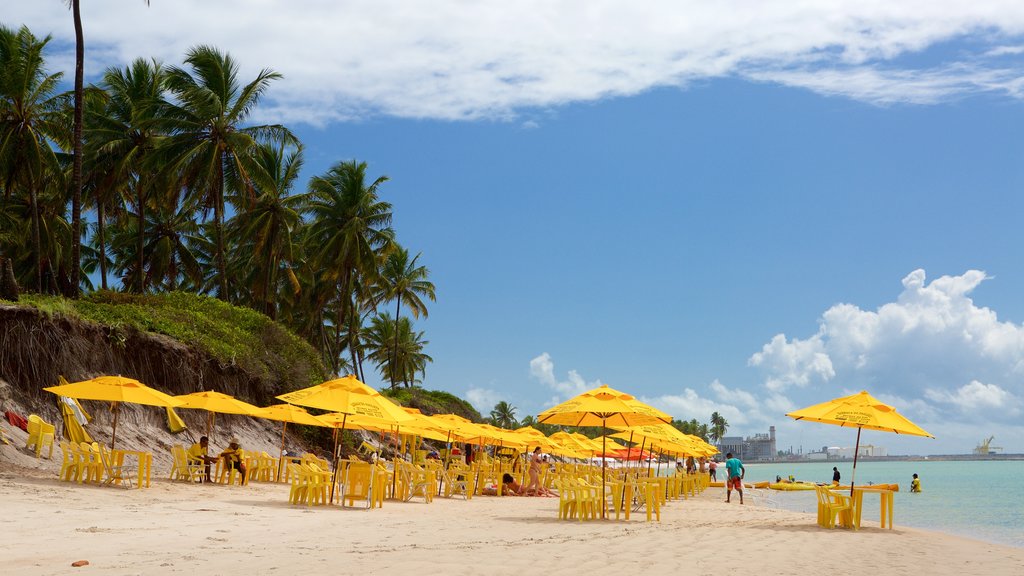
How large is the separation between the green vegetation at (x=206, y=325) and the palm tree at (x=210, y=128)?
4778 millimetres

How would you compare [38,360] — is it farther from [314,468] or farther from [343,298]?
[343,298]

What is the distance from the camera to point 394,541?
9.45 metres

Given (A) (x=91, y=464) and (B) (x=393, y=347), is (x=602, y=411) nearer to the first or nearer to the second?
(A) (x=91, y=464)

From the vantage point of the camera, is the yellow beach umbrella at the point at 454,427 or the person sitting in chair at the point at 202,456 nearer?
the person sitting in chair at the point at 202,456

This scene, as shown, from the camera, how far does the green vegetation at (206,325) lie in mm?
21630

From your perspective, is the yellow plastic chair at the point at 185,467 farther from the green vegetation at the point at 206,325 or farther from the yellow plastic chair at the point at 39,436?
the green vegetation at the point at 206,325

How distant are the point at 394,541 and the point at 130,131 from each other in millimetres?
29074

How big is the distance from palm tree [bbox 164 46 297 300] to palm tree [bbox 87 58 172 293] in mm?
779

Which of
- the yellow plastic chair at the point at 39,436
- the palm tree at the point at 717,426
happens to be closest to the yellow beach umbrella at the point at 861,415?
the yellow plastic chair at the point at 39,436

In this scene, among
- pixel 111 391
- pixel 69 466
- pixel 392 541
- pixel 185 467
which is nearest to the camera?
pixel 392 541

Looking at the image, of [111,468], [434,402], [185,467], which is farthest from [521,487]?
[434,402]

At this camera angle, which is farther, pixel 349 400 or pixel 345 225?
pixel 345 225

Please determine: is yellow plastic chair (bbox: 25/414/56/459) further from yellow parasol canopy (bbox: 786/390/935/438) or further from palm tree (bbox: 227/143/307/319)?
palm tree (bbox: 227/143/307/319)

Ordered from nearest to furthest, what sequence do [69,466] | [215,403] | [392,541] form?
[392,541] < [69,466] < [215,403]
